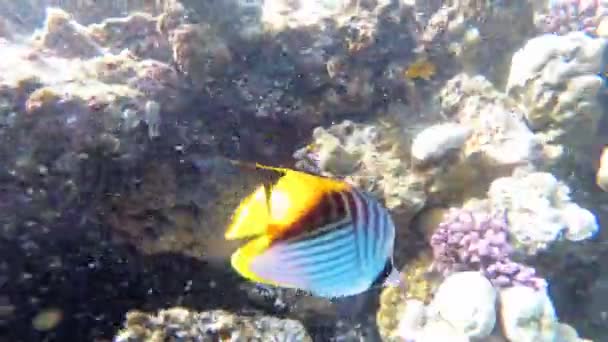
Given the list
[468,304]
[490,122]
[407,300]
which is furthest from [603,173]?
[407,300]

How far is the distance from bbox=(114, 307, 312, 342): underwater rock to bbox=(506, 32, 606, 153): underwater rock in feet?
11.6

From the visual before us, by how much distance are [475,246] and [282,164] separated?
5.72 feet

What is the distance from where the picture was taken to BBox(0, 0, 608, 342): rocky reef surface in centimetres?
339

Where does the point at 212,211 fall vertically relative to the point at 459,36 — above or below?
below

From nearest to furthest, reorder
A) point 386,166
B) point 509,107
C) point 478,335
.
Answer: point 478,335
point 386,166
point 509,107

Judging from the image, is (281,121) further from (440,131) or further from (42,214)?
(42,214)

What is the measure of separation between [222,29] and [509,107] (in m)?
3.00

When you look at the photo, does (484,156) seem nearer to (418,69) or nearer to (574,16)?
(418,69)

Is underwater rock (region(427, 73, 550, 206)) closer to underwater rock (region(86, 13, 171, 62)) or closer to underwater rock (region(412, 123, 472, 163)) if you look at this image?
underwater rock (region(412, 123, 472, 163))

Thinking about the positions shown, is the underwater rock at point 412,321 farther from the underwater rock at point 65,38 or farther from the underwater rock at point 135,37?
the underwater rock at point 65,38

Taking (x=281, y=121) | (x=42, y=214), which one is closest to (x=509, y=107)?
(x=281, y=121)

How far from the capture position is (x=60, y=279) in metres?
3.70

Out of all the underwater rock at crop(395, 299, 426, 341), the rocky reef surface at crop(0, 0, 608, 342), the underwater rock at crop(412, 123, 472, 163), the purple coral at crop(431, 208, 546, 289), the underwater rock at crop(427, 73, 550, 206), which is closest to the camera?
the rocky reef surface at crop(0, 0, 608, 342)

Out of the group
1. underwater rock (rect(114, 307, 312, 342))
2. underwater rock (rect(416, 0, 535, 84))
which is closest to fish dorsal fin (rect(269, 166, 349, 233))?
underwater rock (rect(114, 307, 312, 342))
